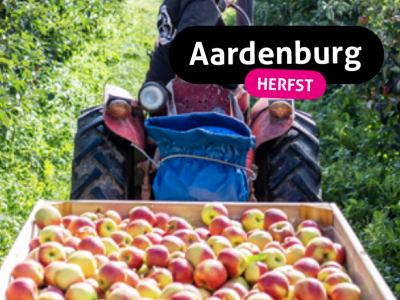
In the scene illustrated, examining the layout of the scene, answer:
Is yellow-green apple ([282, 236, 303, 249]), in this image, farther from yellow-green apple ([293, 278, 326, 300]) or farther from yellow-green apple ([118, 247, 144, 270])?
yellow-green apple ([118, 247, 144, 270])

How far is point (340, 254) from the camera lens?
2.62 meters

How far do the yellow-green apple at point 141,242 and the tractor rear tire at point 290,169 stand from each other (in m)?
1.60

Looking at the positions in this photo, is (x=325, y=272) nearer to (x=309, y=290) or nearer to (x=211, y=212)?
(x=309, y=290)

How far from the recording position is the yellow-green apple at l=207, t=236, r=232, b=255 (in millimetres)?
2646

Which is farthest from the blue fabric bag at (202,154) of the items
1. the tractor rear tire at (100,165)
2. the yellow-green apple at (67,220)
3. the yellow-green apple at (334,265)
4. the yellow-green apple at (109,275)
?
the yellow-green apple at (109,275)

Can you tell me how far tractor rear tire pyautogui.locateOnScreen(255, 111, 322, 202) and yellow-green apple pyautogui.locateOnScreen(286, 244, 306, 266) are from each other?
1.45m

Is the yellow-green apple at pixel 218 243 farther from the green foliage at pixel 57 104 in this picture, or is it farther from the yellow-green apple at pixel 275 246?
the green foliage at pixel 57 104

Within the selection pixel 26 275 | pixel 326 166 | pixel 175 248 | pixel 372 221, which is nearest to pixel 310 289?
pixel 175 248

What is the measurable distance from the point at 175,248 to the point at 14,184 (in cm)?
280

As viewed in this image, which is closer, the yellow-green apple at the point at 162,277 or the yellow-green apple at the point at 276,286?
the yellow-green apple at the point at 276,286

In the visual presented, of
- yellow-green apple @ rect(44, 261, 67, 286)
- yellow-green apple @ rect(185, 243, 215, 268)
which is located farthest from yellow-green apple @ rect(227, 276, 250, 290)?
yellow-green apple @ rect(44, 261, 67, 286)

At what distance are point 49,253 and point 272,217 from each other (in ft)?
3.45

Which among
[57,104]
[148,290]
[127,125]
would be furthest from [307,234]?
[57,104]

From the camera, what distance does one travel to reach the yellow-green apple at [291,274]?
237 centimetres
